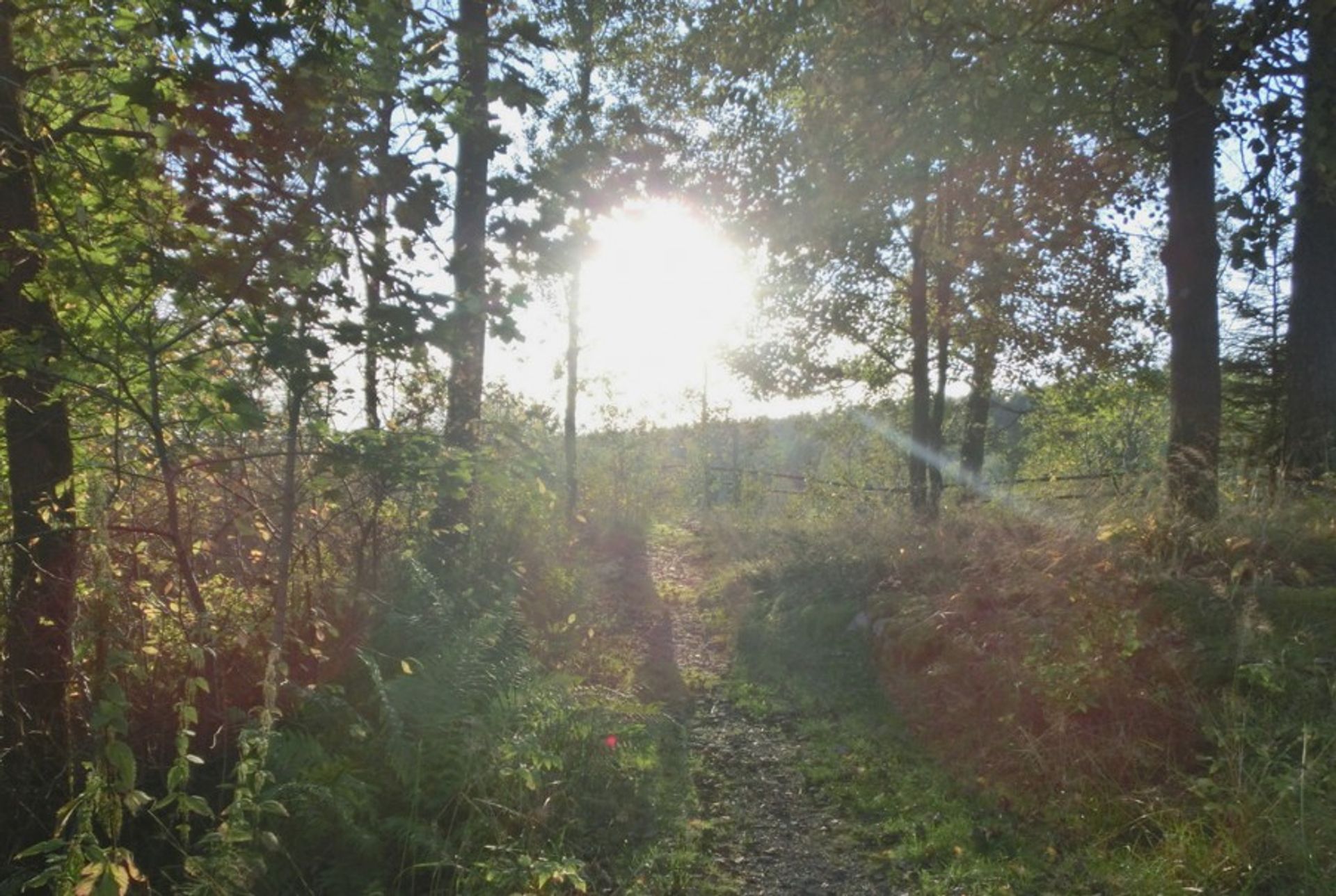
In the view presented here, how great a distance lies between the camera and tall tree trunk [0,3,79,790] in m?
3.85

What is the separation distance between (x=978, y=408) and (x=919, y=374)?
295cm

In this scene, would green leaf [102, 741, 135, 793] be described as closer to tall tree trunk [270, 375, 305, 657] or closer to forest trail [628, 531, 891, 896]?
tall tree trunk [270, 375, 305, 657]

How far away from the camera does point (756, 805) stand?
5.39 metres

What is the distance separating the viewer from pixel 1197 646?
5.05 metres

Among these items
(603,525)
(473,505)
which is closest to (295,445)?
(473,505)

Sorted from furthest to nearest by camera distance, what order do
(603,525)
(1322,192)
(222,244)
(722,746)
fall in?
(603,525) → (1322,192) → (722,746) → (222,244)

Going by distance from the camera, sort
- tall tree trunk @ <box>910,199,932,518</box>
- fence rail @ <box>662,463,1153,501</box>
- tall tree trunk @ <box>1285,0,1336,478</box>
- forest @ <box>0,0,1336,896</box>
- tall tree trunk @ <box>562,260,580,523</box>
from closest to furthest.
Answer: forest @ <box>0,0,1336,896</box>, tall tree trunk @ <box>1285,0,1336,478</box>, fence rail @ <box>662,463,1153,501</box>, tall tree trunk @ <box>910,199,932,518</box>, tall tree trunk @ <box>562,260,580,523</box>

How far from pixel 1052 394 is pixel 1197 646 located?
1212 centimetres

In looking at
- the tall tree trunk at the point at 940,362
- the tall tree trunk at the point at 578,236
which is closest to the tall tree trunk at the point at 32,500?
the tall tree trunk at the point at 578,236

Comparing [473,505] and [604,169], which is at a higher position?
[604,169]

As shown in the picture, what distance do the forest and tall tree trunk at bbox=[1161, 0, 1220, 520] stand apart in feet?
0.15

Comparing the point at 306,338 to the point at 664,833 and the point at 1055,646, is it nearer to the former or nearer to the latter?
the point at 664,833

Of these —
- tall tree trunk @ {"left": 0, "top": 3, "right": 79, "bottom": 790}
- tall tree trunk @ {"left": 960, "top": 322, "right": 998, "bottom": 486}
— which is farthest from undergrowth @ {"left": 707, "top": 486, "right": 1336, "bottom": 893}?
tall tree trunk @ {"left": 960, "top": 322, "right": 998, "bottom": 486}

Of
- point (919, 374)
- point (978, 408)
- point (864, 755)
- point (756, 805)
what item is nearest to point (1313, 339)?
point (864, 755)
